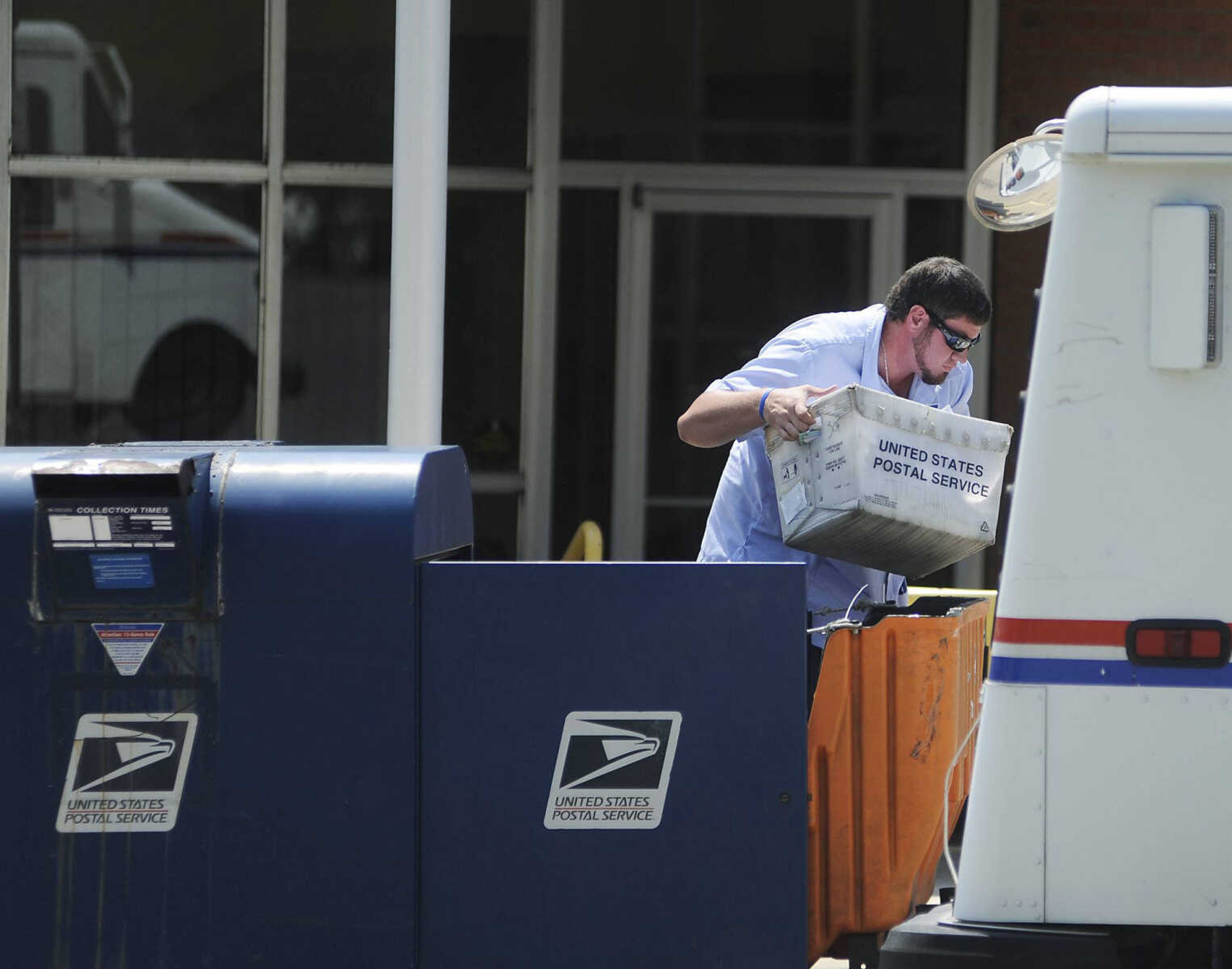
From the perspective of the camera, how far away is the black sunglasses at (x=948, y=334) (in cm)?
342

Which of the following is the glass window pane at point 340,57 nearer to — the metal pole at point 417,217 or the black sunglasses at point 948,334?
the metal pole at point 417,217

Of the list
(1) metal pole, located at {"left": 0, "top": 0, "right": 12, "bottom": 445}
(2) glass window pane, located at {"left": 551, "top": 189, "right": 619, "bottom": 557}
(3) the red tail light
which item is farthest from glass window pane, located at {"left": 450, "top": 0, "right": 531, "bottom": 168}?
(3) the red tail light

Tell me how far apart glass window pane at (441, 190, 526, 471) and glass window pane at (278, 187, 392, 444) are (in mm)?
326

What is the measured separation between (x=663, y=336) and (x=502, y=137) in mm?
1258

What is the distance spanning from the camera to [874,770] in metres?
2.82

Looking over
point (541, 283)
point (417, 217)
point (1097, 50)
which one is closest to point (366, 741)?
point (417, 217)

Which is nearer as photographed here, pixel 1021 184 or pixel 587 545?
pixel 1021 184

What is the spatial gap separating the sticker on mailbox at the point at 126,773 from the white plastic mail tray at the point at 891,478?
126 centimetres

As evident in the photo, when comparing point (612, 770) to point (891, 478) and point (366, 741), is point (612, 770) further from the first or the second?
point (891, 478)

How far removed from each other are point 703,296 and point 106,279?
2.94 m

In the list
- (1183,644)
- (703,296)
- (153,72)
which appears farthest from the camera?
(703,296)

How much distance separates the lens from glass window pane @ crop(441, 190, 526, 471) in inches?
292

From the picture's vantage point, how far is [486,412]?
24.6 feet

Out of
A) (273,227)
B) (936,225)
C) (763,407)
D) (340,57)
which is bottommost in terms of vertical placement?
(763,407)
